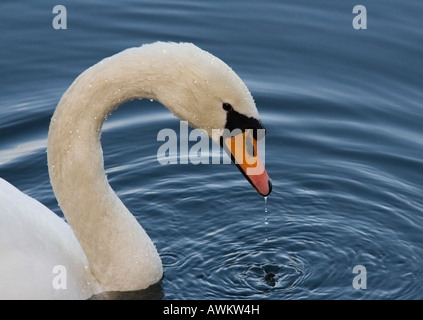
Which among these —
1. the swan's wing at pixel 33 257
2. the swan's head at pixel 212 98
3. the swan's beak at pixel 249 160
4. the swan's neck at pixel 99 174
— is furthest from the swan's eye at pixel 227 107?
the swan's wing at pixel 33 257

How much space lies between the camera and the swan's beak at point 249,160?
25.2ft

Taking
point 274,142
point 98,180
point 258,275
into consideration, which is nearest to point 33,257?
point 98,180

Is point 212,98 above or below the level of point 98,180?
above

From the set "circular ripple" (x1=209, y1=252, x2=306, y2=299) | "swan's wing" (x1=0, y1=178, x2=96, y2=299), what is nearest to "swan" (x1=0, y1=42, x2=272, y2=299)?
"swan's wing" (x1=0, y1=178, x2=96, y2=299)

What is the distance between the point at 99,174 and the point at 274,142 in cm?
336

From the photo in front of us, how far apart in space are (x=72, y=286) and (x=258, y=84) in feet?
15.4

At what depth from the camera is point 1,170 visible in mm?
10516

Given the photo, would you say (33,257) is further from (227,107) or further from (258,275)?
(258,275)

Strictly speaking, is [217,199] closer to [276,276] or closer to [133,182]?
[133,182]

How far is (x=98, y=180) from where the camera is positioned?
26.9 feet

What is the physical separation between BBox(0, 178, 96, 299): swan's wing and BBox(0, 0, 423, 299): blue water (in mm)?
871

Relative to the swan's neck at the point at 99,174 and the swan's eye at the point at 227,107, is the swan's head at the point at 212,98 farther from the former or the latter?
the swan's neck at the point at 99,174

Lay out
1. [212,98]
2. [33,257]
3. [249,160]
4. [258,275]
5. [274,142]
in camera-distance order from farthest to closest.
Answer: [274,142] < [258,275] < [33,257] < [249,160] < [212,98]

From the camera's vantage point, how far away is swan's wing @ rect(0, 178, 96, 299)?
25.5ft
